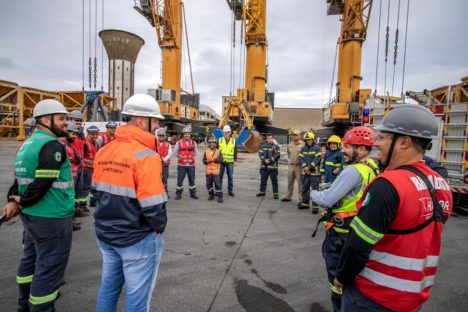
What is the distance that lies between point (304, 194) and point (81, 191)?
500 centimetres

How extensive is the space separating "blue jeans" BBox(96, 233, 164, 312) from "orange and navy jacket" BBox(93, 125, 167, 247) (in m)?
0.08

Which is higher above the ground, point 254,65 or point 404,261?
point 254,65

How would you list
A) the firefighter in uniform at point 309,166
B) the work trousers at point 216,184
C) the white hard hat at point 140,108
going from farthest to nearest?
the work trousers at point 216,184
the firefighter in uniform at point 309,166
the white hard hat at point 140,108

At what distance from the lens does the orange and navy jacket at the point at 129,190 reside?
1.60 metres

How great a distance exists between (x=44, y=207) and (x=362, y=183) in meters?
2.60

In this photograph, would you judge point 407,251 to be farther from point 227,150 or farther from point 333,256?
point 227,150

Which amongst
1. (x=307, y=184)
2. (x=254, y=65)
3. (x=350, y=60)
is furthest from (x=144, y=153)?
(x=254, y=65)

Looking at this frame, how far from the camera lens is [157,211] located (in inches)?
64.6

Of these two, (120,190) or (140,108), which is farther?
(140,108)

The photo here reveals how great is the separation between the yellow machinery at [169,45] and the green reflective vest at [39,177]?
65.1 ft

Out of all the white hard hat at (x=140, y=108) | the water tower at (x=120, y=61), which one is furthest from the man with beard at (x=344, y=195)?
the water tower at (x=120, y=61)

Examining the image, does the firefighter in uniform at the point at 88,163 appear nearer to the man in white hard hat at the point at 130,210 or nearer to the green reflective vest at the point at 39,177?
the green reflective vest at the point at 39,177

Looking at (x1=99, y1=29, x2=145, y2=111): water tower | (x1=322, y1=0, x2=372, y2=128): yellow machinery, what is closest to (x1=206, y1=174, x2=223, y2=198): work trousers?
(x1=322, y1=0, x2=372, y2=128): yellow machinery

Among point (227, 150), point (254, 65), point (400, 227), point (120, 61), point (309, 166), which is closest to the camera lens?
point (400, 227)
